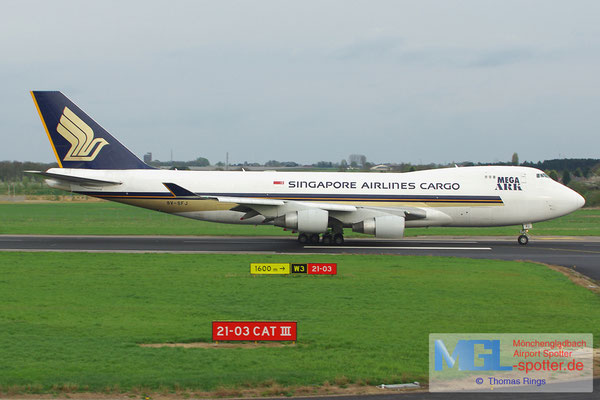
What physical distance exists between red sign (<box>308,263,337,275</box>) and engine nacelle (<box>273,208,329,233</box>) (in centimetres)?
960

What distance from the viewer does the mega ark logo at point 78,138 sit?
3744cm

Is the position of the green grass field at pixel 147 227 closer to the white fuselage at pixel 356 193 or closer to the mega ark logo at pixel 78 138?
the white fuselage at pixel 356 193

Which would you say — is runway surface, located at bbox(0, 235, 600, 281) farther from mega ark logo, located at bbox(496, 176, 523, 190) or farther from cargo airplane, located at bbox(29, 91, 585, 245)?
mega ark logo, located at bbox(496, 176, 523, 190)

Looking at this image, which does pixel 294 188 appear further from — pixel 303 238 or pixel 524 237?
pixel 524 237

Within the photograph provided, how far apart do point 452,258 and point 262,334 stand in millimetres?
18213

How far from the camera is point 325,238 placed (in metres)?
36.7

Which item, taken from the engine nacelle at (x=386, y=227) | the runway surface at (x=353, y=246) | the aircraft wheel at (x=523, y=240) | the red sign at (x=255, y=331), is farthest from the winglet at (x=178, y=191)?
the red sign at (x=255, y=331)

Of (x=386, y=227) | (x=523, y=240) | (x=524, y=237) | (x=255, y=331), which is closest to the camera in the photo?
(x=255, y=331)

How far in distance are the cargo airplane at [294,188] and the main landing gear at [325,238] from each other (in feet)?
0.19

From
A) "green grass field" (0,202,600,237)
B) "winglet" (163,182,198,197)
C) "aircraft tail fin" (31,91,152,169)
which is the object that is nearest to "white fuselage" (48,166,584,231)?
"aircraft tail fin" (31,91,152,169)

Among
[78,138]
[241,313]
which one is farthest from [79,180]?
[241,313]

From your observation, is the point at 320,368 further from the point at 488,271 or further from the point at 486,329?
the point at 488,271

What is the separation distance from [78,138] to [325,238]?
15.5m

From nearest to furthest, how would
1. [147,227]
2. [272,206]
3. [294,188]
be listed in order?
[272,206], [294,188], [147,227]
